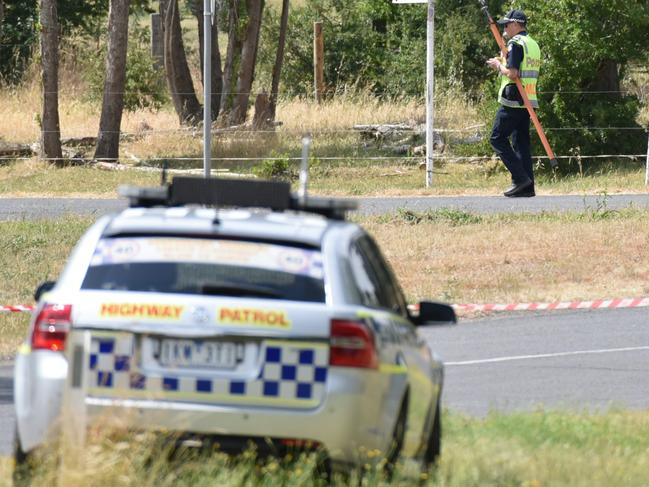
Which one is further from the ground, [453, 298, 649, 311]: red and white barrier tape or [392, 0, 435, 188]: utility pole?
[392, 0, 435, 188]: utility pole

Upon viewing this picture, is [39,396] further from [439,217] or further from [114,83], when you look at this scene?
[114,83]

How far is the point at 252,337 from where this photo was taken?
19.9ft

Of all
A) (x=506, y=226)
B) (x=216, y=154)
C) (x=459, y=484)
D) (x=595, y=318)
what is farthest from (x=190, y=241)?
(x=216, y=154)

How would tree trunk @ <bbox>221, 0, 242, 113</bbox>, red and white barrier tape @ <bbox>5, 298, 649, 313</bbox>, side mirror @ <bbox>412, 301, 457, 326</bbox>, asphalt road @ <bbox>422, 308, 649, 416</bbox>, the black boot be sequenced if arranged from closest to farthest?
side mirror @ <bbox>412, 301, 457, 326</bbox> < asphalt road @ <bbox>422, 308, 649, 416</bbox> < red and white barrier tape @ <bbox>5, 298, 649, 313</bbox> < the black boot < tree trunk @ <bbox>221, 0, 242, 113</bbox>

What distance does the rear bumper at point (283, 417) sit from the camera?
598 cm

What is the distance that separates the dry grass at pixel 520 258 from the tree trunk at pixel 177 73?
16.1 m

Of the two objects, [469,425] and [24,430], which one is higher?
[24,430]

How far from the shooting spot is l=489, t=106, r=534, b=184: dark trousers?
1786 centimetres

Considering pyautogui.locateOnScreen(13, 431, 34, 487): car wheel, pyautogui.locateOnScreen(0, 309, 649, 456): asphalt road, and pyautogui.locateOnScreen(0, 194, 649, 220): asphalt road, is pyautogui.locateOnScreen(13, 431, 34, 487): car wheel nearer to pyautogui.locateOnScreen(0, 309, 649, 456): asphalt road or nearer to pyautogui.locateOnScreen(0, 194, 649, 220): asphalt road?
pyautogui.locateOnScreen(0, 309, 649, 456): asphalt road

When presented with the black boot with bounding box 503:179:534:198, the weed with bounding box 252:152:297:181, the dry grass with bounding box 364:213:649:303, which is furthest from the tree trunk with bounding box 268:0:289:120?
the black boot with bounding box 503:179:534:198

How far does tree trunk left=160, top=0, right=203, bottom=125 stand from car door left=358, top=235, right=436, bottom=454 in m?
27.3

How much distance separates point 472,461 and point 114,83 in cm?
2376

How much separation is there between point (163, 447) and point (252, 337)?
1.89ft

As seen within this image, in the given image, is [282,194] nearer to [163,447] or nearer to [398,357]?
[398,357]
